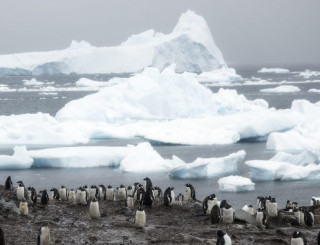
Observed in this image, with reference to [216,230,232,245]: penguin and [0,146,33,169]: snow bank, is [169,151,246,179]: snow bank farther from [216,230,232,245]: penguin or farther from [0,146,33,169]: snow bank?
[216,230,232,245]: penguin

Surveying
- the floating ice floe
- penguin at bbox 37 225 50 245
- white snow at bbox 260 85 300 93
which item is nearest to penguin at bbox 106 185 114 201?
the floating ice floe

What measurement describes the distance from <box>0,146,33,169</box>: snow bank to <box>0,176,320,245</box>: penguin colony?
6851 millimetres

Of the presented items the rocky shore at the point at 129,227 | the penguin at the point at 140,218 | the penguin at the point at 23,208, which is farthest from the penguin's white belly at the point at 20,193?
the penguin at the point at 140,218

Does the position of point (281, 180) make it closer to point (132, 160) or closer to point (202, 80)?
point (132, 160)

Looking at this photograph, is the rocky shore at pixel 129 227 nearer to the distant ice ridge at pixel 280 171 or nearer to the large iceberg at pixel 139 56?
the distant ice ridge at pixel 280 171

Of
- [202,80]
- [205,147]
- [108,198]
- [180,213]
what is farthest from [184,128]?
[202,80]

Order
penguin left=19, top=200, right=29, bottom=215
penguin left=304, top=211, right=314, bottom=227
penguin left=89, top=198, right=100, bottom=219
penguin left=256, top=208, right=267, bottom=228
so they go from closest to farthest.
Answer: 1. penguin left=256, top=208, right=267, bottom=228
2. penguin left=304, top=211, right=314, bottom=227
3. penguin left=19, top=200, right=29, bottom=215
4. penguin left=89, top=198, right=100, bottom=219

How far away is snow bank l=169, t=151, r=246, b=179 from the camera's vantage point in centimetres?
2092

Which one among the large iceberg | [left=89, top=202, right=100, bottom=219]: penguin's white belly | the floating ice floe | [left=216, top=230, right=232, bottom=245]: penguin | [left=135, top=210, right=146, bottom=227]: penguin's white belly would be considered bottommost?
[left=216, top=230, right=232, bottom=245]: penguin

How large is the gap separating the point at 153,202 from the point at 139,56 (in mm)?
79415

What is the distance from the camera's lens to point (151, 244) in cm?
991

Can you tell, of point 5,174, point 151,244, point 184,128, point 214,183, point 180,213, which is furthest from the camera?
point 184,128

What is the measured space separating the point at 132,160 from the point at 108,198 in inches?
295

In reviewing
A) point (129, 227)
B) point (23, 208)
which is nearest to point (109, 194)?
point (23, 208)
